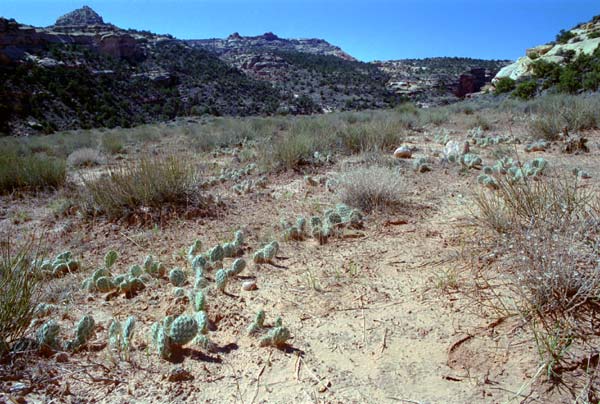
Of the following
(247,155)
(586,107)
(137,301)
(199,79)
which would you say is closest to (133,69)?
(199,79)

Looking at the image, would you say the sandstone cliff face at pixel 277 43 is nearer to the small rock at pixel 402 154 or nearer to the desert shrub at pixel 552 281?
the small rock at pixel 402 154

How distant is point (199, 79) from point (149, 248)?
33.6 m

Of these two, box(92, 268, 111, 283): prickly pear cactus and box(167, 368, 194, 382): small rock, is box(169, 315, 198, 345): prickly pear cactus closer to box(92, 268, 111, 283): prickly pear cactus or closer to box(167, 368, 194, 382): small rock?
box(167, 368, 194, 382): small rock

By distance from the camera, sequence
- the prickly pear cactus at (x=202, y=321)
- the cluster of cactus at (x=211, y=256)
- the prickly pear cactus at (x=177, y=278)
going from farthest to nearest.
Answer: the cluster of cactus at (x=211, y=256) → the prickly pear cactus at (x=177, y=278) → the prickly pear cactus at (x=202, y=321)

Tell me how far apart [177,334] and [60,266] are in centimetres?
163

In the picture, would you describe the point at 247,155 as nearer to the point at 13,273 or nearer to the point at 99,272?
the point at 99,272

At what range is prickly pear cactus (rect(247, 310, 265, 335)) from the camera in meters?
1.99

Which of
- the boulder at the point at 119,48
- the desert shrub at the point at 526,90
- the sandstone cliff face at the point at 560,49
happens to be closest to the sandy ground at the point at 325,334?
the desert shrub at the point at 526,90

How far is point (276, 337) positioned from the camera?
6.14 ft

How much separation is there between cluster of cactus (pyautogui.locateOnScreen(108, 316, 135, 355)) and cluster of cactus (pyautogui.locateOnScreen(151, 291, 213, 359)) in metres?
0.10

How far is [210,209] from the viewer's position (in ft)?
14.1

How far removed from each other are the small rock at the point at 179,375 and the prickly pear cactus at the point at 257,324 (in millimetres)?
375

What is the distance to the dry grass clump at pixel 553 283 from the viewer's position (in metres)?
1.60

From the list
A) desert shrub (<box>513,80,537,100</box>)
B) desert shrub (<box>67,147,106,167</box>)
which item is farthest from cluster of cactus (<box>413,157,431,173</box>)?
desert shrub (<box>513,80,537,100</box>)
